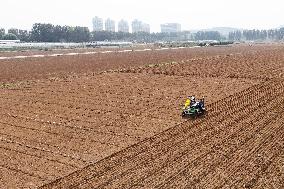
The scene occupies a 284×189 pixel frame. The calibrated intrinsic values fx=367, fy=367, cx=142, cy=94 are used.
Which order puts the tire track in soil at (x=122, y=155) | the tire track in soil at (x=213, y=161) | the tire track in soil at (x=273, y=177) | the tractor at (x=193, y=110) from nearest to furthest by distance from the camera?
1. the tire track in soil at (x=273, y=177)
2. the tire track in soil at (x=213, y=161)
3. the tire track in soil at (x=122, y=155)
4. the tractor at (x=193, y=110)

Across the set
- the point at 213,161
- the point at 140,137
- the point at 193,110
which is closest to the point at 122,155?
the point at 140,137

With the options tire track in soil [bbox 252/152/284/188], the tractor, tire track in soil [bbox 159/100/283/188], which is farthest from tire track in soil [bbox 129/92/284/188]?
the tractor

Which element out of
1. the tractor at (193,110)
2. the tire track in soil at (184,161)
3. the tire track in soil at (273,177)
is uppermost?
the tractor at (193,110)

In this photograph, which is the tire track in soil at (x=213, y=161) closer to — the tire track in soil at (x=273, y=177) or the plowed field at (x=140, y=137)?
the plowed field at (x=140, y=137)

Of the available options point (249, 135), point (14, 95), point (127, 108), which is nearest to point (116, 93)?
point (127, 108)

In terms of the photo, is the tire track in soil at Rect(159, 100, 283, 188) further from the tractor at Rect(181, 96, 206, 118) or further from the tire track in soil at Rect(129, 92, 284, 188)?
the tractor at Rect(181, 96, 206, 118)

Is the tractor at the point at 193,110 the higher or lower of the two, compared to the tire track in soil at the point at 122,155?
higher

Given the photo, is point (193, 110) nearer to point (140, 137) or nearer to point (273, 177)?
point (140, 137)

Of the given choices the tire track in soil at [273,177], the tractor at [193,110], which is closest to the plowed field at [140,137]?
the tire track in soil at [273,177]
